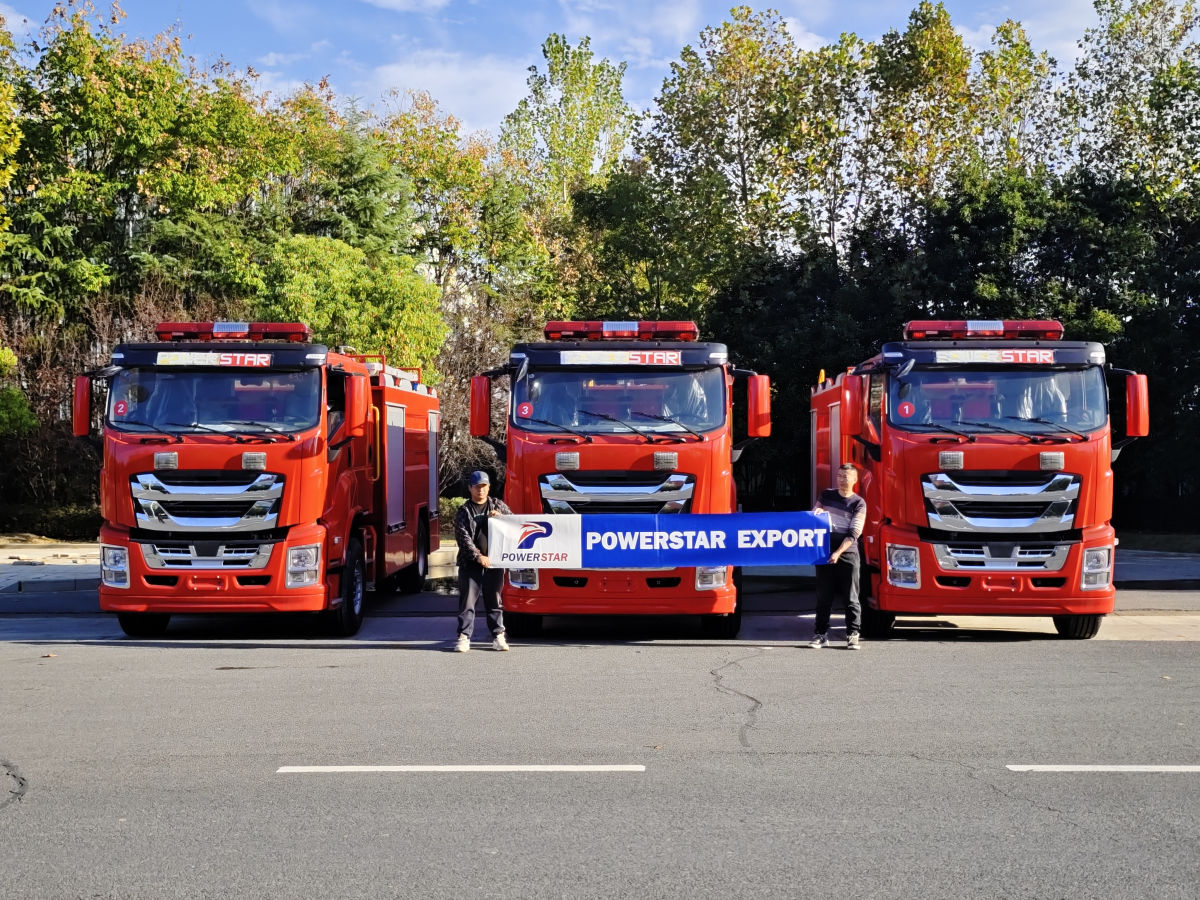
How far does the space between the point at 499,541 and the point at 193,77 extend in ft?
91.7

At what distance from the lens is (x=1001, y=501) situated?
45.2ft

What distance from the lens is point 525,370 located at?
14.2 meters

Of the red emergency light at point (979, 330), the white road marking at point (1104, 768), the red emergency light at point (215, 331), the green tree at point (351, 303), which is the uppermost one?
the green tree at point (351, 303)

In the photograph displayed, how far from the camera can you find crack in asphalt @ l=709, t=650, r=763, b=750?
873 cm

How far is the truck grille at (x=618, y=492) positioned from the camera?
13.9m

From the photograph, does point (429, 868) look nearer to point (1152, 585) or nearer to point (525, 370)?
point (525, 370)

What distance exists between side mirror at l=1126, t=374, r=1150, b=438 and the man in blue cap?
645 cm

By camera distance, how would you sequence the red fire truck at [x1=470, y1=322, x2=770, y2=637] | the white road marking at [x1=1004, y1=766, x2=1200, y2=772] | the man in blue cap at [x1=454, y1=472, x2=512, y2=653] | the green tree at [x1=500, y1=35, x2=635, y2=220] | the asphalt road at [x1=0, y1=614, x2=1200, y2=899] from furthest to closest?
the green tree at [x1=500, y1=35, x2=635, y2=220] < the red fire truck at [x1=470, y1=322, x2=770, y2=637] < the man in blue cap at [x1=454, y1=472, x2=512, y2=653] < the white road marking at [x1=1004, y1=766, x2=1200, y2=772] < the asphalt road at [x1=0, y1=614, x2=1200, y2=899]

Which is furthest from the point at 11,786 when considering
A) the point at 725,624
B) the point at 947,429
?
the point at 947,429

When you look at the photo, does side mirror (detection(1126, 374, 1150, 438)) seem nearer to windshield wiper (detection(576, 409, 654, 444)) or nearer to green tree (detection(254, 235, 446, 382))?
windshield wiper (detection(576, 409, 654, 444))

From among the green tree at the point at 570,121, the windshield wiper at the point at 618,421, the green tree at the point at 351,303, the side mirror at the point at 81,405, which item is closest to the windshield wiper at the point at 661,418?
the windshield wiper at the point at 618,421

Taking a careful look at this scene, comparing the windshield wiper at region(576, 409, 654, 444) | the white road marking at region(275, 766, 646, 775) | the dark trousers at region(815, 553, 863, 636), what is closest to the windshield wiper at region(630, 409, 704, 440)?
the windshield wiper at region(576, 409, 654, 444)

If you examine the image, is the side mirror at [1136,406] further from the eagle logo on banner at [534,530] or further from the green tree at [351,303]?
the green tree at [351,303]

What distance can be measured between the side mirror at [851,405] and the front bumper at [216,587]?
19.8 ft
